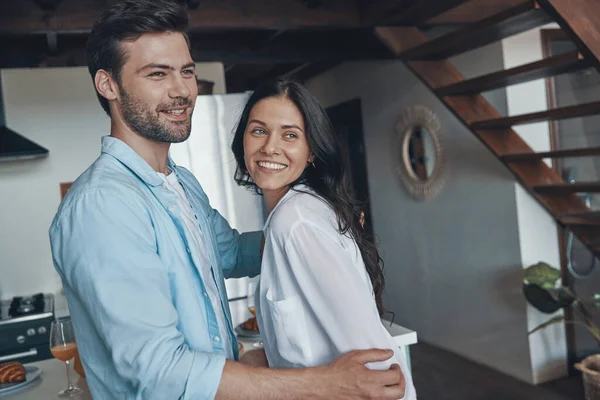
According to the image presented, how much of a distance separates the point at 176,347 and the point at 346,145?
5.20 metres

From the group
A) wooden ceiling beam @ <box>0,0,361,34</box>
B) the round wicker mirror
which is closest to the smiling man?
wooden ceiling beam @ <box>0,0,361,34</box>

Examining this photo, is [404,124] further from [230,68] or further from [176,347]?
[176,347]

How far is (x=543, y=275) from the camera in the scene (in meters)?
3.61

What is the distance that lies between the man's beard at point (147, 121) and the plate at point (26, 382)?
96cm

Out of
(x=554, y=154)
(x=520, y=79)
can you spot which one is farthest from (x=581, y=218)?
(x=520, y=79)

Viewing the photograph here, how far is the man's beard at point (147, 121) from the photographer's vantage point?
4.34 feet

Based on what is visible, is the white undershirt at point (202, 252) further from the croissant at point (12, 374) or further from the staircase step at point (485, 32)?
the staircase step at point (485, 32)

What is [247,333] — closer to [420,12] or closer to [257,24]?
[257,24]

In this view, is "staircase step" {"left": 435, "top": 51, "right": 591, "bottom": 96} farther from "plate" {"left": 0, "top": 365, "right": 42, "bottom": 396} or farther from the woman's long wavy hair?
"plate" {"left": 0, "top": 365, "right": 42, "bottom": 396}

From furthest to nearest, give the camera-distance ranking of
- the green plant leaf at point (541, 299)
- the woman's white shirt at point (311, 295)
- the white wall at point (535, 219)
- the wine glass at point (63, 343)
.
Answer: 1. the white wall at point (535, 219)
2. the green plant leaf at point (541, 299)
3. the wine glass at point (63, 343)
4. the woman's white shirt at point (311, 295)

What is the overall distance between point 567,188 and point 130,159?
2869 millimetres

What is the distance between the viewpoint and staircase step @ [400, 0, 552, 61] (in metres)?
2.58

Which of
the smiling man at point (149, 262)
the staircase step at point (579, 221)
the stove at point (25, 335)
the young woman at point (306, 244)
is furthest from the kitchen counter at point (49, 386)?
the staircase step at point (579, 221)

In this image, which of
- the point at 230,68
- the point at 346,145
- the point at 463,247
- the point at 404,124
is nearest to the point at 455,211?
the point at 463,247
